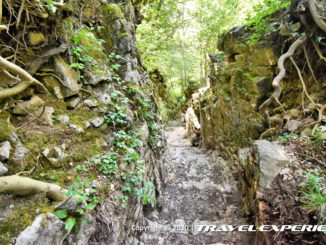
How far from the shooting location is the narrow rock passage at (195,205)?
131 inches

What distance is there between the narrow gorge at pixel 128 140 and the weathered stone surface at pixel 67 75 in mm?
20

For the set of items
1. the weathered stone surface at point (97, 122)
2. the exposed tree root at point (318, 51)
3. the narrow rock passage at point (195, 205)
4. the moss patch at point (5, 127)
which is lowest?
the narrow rock passage at point (195, 205)

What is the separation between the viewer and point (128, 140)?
3166 millimetres

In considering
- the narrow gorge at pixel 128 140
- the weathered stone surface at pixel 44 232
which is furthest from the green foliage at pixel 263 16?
the weathered stone surface at pixel 44 232

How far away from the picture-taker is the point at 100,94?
306cm

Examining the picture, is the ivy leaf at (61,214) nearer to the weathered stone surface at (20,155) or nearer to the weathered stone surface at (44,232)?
the weathered stone surface at (44,232)

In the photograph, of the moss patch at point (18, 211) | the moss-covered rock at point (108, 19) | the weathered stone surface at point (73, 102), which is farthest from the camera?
the moss-covered rock at point (108, 19)

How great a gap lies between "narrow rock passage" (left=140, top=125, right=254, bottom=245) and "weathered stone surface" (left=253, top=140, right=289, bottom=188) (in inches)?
57.5

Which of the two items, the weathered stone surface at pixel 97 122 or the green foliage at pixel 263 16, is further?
the green foliage at pixel 263 16

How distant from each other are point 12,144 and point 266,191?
3.90 meters

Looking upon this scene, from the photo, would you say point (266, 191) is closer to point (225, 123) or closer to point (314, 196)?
point (314, 196)

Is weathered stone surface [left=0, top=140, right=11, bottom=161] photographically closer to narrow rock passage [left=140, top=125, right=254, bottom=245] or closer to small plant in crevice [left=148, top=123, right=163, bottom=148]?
narrow rock passage [left=140, top=125, right=254, bottom=245]

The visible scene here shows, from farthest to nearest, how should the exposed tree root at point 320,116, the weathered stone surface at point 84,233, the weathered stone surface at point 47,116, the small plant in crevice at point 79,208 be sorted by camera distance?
1. the exposed tree root at point 320,116
2. the weathered stone surface at point 47,116
3. the weathered stone surface at point 84,233
4. the small plant in crevice at point 79,208

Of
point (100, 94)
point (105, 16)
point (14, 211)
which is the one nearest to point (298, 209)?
point (14, 211)
